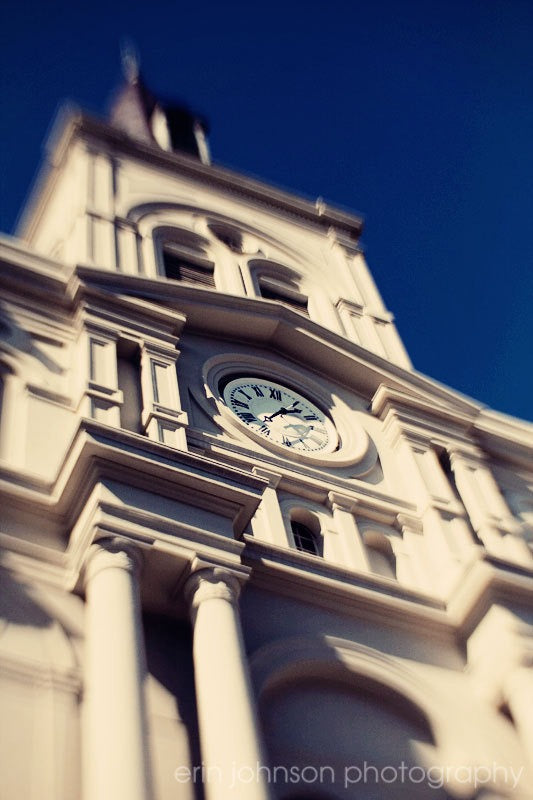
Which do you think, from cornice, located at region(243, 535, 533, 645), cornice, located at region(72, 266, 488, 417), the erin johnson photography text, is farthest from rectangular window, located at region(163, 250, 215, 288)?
the erin johnson photography text

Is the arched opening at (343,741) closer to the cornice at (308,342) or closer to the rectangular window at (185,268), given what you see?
the cornice at (308,342)

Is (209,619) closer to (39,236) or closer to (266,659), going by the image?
(266,659)

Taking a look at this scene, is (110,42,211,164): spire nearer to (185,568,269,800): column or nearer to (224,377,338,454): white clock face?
(224,377,338,454): white clock face

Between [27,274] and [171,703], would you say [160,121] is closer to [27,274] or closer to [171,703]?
[27,274]

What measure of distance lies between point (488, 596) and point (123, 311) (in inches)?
311

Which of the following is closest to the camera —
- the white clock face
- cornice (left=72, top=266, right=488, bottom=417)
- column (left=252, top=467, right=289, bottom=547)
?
column (left=252, top=467, right=289, bottom=547)

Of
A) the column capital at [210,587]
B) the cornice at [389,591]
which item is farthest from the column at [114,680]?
the cornice at [389,591]

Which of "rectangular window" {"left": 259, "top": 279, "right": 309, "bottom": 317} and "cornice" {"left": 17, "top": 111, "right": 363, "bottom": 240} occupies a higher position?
"cornice" {"left": 17, "top": 111, "right": 363, "bottom": 240}

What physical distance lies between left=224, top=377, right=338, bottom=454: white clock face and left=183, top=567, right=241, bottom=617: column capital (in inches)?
213

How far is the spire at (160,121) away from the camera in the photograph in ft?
123

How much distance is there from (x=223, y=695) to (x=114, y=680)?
1.27 meters

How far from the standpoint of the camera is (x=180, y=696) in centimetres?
1290

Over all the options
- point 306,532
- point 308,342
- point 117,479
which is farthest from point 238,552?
point 308,342

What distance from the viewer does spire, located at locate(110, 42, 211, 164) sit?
3762 centimetres
